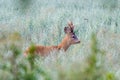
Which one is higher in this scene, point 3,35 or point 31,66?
point 3,35

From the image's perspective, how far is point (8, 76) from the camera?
102 inches

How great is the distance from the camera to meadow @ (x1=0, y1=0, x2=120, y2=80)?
2412 mm

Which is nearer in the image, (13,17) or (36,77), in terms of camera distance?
(36,77)

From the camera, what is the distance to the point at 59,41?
12000mm

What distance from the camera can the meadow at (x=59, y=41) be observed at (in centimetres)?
241

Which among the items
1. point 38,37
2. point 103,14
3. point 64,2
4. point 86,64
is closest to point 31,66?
point 86,64

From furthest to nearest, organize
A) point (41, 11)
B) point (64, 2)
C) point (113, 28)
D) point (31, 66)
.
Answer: point (64, 2), point (41, 11), point (113, 28), point (31, 66)

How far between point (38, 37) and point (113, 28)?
2465 millimetres

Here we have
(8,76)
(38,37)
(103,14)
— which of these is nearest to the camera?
(8,76)

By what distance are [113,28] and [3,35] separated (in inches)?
427

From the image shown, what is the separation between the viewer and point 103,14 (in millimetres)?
17078

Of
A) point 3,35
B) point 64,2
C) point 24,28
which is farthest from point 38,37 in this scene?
point 64,2

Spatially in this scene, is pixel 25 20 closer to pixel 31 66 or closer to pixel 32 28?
pixel 32 28

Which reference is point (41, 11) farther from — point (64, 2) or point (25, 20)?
point (64, 2)
